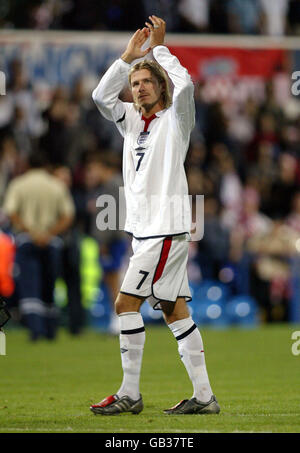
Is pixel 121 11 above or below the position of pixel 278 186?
above

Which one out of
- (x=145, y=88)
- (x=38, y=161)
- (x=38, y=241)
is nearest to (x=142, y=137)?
(x=145, y=88)

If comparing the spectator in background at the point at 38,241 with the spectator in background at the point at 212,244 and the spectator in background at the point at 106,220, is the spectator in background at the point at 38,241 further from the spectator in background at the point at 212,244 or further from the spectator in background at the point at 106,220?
the spectator in background at the point at 212,244

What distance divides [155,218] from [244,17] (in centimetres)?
1462

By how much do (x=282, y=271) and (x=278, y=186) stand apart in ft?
6.98

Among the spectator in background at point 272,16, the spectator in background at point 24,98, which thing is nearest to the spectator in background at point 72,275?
the spectator in background at point 24,98

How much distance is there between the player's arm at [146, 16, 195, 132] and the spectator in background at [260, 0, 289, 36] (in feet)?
46.6

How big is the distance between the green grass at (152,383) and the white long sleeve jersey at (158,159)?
1324 millimetres

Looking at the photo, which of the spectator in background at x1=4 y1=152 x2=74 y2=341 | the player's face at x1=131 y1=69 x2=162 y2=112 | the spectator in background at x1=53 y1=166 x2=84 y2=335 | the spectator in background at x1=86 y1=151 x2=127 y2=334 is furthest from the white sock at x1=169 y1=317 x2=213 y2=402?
the spectator in background at x1=53 y1=166 x2=84 y2=335

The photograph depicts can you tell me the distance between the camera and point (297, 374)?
10523 millimetres

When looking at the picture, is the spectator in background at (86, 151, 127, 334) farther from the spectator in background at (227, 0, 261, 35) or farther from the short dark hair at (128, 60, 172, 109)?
the short dark hair at (128, 60, 172, 109)

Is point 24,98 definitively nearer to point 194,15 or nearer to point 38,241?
point 194,15

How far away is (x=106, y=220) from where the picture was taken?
14.7 meters
